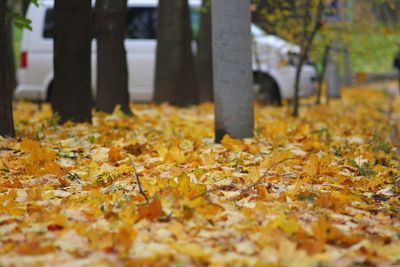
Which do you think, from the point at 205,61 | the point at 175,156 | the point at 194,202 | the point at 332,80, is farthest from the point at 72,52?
the point at 332,80

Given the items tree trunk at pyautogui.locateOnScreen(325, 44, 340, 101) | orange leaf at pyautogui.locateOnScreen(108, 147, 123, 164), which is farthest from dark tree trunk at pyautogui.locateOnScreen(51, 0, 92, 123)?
tree trunk at pyautogui.locateOnScreen(325, 44, 340, 101)

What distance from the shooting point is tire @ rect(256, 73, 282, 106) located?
47.7 ft

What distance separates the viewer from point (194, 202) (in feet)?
14.3

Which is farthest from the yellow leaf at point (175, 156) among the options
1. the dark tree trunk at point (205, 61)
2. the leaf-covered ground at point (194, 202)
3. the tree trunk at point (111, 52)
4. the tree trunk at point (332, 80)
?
the tree trunk at point (332, 80)

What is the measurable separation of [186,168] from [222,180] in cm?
67

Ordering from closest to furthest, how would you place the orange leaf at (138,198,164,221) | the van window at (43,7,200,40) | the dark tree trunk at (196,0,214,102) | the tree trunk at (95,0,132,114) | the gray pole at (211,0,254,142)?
1. the orange leaf at (138,198,164,221)
2. the gray pole at (211,0,254,142)
3. the tree trunk at (95,0,132,114)
4. the dark tree trunk at (196,0,214,102)
5. the van window at (43,7,200,40)

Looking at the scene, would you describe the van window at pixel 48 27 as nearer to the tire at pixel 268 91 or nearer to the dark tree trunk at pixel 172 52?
the dark tree trunk at pixel 172 52

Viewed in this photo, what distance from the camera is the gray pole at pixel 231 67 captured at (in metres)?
7.68

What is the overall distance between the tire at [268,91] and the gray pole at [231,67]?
644 cm

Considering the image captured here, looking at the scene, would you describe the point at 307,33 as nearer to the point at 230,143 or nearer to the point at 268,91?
the point at 268,91

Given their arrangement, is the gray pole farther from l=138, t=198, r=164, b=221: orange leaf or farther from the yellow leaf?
l=138, t=198, r=164, b=221: orange leaf

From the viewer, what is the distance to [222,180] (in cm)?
543

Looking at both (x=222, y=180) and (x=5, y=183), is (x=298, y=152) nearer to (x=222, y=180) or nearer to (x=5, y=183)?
(x=222, y=180)

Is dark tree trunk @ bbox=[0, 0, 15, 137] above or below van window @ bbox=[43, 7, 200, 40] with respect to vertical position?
below
